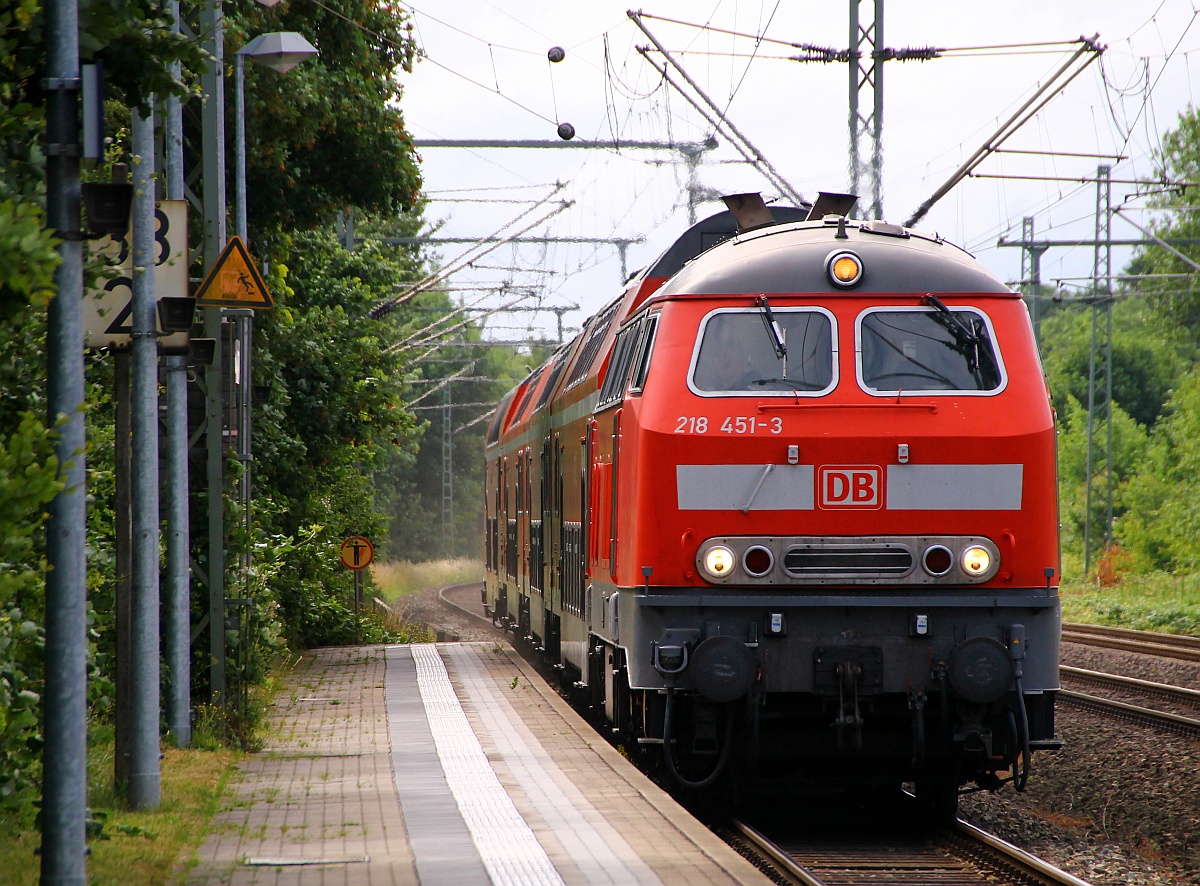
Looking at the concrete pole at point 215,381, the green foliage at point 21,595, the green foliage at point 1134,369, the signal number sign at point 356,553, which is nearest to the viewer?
the green foliage at point 21,595

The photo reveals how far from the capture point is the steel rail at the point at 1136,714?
537 inches

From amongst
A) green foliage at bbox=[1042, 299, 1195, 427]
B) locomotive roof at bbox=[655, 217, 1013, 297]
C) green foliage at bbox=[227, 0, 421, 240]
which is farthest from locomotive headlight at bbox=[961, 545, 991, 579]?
green foliage at bbox=[1042, 299, 1195, 427]

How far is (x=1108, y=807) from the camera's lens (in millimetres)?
10914

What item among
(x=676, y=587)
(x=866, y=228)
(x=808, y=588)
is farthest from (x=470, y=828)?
(x=866, y=228)

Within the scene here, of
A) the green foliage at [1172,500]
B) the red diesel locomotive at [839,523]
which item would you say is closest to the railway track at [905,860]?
the red diesel locomotive at [839,523]

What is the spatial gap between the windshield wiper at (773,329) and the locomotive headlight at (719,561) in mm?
1174

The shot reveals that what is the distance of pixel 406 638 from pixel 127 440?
20.1 metres

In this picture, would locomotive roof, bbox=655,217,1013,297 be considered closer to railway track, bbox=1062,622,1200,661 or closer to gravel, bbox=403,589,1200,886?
gravel, bbox=403,589,1200,886

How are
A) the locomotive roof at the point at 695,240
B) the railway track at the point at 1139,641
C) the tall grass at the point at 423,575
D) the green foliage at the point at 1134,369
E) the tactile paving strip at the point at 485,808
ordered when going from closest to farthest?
1. the tactile paving strip at the point at 485,808
2. the locomotive roof at the point at 695,240
3. the railway track at the point at 1139,641
4. the tall grass at the point at 423,575
5. the green foliage at the point at 1134,369

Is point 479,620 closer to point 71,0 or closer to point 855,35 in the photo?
point 855,35

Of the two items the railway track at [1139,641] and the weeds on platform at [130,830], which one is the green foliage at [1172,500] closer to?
the railway track at [1139,641]

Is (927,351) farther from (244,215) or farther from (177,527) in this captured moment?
(244,215)

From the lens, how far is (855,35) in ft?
58.5

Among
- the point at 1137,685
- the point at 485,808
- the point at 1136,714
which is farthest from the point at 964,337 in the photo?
the point at 1137,685
